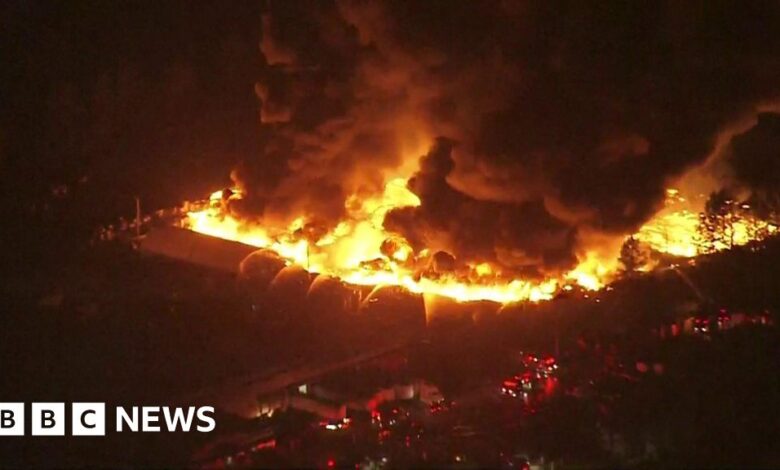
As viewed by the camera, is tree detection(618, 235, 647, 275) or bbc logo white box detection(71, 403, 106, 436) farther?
tree detection(618, 235, 647, 275)

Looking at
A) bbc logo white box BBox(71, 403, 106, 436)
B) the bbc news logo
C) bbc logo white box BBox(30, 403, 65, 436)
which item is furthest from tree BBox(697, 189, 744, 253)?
bbc logo white box BBox(30, 403, 65, 436)

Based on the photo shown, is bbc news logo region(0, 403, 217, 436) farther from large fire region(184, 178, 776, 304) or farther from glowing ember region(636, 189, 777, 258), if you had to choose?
glowing ember region(636, 189, 777, 258)

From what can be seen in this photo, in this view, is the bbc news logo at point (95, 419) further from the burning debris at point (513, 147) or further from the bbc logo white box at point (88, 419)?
the burning debris at point (513, 147)

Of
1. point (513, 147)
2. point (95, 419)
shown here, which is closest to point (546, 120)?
point (513, 147)

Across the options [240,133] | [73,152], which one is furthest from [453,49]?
[73,152]

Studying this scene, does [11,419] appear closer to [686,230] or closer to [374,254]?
[374,254]

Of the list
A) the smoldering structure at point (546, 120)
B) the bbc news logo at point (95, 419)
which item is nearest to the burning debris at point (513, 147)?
the smoldering structure at point (546, 120)

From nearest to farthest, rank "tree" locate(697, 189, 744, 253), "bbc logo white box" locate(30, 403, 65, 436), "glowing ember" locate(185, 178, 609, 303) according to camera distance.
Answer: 1. "bbc logo white box" locate(30, 403, 65, 436)
2. "glowing ember" locate(185, 178, 609, 303)
3. "tree" locate(697, 189, 744, 253)

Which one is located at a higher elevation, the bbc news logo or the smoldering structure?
the smoldering structure
